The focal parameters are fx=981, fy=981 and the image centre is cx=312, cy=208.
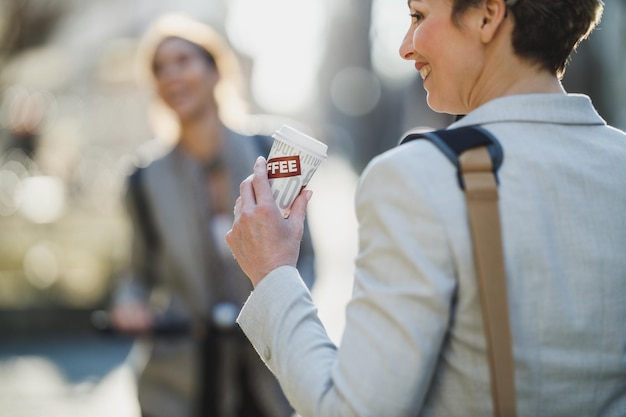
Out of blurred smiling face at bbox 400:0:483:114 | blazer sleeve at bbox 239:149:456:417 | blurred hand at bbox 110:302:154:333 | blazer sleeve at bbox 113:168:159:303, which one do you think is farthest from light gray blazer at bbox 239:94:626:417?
blazer sleeve at bbox 113:168:159:303

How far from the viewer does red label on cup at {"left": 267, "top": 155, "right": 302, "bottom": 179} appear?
1.92 meters

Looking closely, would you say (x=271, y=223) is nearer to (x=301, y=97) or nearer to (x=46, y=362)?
(x=46, y=362)

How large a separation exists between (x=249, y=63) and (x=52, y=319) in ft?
64.9

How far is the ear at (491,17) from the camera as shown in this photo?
5.82 feet

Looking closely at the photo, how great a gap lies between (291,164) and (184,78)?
2.30m

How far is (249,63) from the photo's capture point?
29672 mm

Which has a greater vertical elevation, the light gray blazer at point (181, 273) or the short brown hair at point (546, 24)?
the short brown hair at point (546, 24)

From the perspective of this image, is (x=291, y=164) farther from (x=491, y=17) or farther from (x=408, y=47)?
(x=491, y=17)

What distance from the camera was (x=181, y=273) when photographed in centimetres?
373

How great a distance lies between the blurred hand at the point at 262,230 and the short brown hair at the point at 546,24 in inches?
19.0

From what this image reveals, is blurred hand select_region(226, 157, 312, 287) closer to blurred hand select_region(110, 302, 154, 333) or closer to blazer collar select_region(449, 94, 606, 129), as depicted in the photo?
blazer collar select_region(449, 94, 606, 129)

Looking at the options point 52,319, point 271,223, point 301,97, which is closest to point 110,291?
point 52,319

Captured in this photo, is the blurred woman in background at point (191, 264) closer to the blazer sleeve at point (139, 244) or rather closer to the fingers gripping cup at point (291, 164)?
the blazer sleeve at point (139, 244)

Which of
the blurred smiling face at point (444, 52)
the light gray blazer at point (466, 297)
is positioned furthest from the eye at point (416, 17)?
the light gray blazer at point (466, 297)
